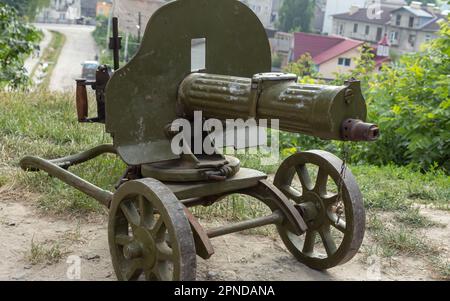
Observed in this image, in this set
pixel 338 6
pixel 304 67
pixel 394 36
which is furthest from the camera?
pixel 394 36

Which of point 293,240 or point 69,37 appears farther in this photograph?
point 69,37

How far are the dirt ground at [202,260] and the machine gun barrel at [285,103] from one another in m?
0.96

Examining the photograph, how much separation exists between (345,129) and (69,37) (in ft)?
128

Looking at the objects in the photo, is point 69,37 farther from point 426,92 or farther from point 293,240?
point 293,240

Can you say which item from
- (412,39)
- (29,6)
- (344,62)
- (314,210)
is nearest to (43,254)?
(314,210)

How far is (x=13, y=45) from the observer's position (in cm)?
1002

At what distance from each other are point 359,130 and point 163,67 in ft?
4.11

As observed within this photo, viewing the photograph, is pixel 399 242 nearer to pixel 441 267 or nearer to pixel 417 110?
pixel 441 267

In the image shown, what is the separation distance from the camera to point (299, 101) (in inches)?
113

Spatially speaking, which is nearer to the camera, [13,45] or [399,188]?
[399,188]

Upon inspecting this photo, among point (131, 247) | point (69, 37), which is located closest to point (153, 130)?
point (131, 247)

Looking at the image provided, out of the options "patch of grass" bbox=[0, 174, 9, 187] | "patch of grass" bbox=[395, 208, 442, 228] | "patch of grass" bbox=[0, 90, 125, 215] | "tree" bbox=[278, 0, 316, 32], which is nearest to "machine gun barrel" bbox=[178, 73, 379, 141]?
"patch of grass" bbox=[0, 90, 125, 215]

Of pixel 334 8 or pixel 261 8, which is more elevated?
pixel 261 8

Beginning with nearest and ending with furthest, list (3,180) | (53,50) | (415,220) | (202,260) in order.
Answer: (202,260)
(415,220)
(3,180)
(53,50)
